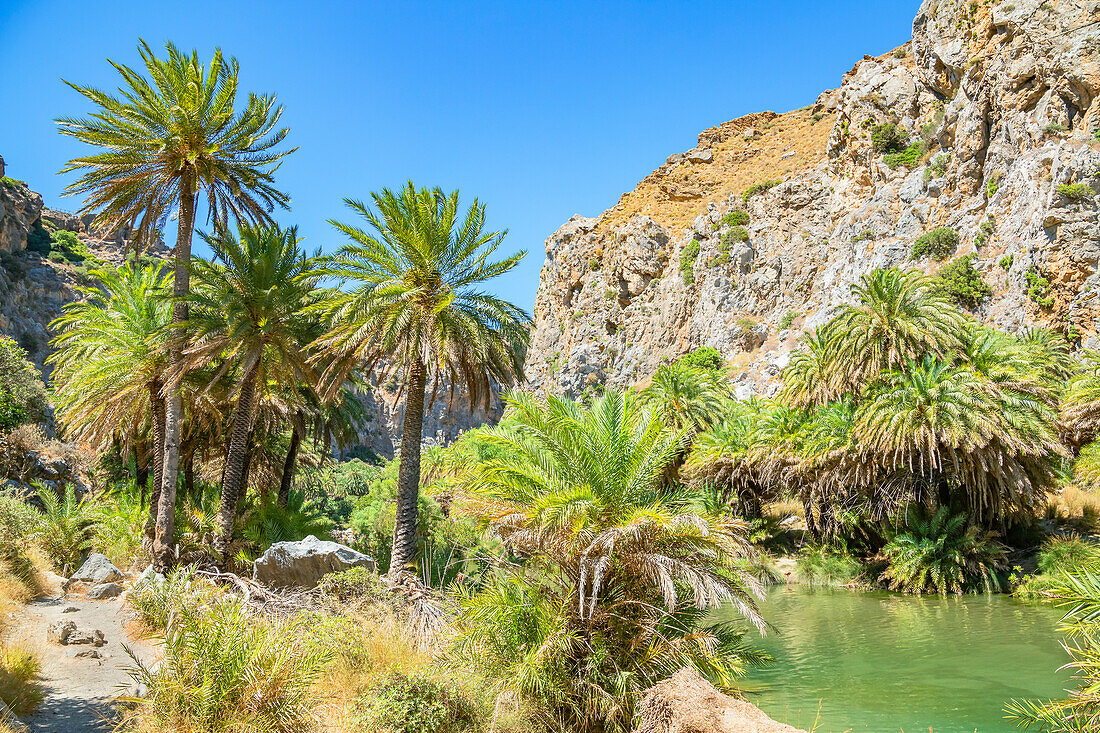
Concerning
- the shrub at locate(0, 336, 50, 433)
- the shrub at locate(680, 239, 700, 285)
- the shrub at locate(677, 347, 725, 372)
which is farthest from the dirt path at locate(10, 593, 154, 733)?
the shrub at locate(680, 239, 700, 285)

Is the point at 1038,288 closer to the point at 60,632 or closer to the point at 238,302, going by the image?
the point at 238,302

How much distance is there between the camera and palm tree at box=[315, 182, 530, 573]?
49.7 ft

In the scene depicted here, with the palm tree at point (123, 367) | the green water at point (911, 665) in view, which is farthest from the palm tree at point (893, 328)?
the palm tree at point (123, 367)

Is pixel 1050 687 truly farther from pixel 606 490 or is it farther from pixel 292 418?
pixel 292 418

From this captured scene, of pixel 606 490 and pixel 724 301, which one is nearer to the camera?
pixel 606 490

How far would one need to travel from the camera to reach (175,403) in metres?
17.0

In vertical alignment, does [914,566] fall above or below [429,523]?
below

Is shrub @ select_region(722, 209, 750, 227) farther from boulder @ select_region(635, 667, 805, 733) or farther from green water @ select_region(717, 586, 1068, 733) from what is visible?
boulder @ select_region(635, 667, 805, 733)

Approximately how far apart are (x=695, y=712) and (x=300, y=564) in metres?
11.2

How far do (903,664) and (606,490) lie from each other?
32.2 ft

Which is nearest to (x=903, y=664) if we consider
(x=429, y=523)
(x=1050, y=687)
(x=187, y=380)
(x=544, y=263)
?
(x=1050, y=687)

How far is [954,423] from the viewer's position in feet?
67.7

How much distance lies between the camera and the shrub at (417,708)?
682 cm

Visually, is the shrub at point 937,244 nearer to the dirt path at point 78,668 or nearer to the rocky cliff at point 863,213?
the rocky cliff at point 863,213
